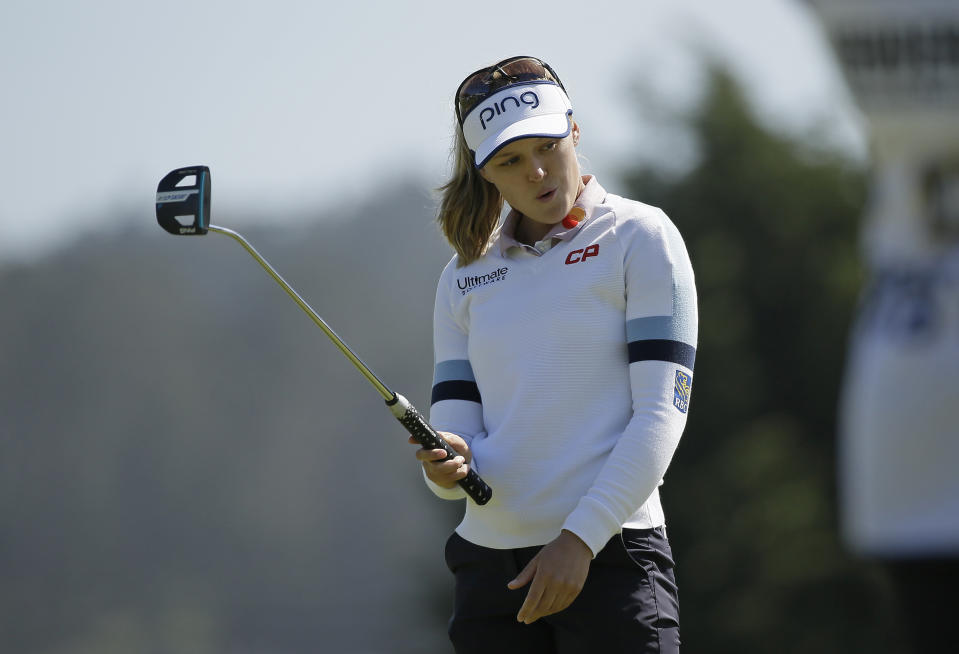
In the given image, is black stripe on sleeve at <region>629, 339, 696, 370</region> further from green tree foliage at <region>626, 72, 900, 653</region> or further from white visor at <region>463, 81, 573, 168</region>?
green tree foliage at <region>626, 72, 900, 653</region>

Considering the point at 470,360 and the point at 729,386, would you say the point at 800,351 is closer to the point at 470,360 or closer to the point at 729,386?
the point at 729,386

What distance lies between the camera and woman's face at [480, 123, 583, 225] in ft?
7.30

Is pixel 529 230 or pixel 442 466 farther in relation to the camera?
pixel 529 230

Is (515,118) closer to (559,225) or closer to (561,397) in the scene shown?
(559,225)

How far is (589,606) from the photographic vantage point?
2.10 metres

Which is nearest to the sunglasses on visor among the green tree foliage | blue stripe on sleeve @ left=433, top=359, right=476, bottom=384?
blue stripe on sleeve @ left=433, top=359, right=476, bottom=384

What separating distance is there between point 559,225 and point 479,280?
0.16 meters

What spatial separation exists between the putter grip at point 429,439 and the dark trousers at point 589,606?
95mm

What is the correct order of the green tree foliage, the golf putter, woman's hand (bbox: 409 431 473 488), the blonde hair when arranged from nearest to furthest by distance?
woman's hand (bbox: 409 431 473 488) → the golf putter → the blonde hair → the green tree foliage

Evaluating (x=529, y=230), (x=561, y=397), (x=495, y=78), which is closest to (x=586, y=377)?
(x=561, y=397)

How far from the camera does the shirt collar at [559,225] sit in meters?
2.23

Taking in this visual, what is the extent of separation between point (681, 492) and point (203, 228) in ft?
50.1

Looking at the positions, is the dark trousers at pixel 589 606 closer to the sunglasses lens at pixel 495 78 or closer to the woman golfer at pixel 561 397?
the woman golfer at pixel 561 397

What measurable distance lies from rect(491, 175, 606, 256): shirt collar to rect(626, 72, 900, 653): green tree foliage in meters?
14.6
